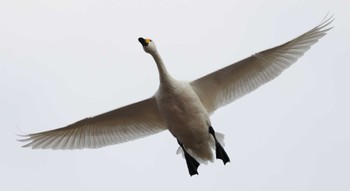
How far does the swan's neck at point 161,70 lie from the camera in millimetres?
30500

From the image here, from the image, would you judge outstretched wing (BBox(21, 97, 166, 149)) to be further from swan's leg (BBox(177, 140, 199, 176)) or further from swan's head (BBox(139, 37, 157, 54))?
swan's head (BBox(139, 37, 157, 54))

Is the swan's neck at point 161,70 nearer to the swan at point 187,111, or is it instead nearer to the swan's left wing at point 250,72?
the swan at point 187,111

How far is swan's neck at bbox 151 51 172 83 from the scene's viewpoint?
100 feet

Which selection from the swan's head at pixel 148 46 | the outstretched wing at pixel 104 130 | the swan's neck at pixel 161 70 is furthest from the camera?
the outstretched wing at pixel 104 130

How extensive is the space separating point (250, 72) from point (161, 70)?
254 cm

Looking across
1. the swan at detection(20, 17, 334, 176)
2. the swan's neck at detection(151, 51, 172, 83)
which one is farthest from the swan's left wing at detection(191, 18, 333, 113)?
the swan's neck at detection(151, 51, 172, 83)

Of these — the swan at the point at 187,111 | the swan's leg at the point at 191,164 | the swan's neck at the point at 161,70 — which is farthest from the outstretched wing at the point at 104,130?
the swan's neck at the point at 161,70

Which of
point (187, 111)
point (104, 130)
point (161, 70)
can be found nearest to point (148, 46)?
point (161, 70)

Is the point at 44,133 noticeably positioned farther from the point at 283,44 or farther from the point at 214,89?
the point at 283,44

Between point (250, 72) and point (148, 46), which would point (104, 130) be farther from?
point (250, 72)

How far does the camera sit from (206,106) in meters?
31.9

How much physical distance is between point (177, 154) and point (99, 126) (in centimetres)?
232

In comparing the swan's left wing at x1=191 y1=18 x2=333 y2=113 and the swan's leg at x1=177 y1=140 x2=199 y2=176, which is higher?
the swan's left wing at x1=191 y1=18 x2=333 y2=113

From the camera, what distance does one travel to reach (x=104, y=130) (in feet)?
106
